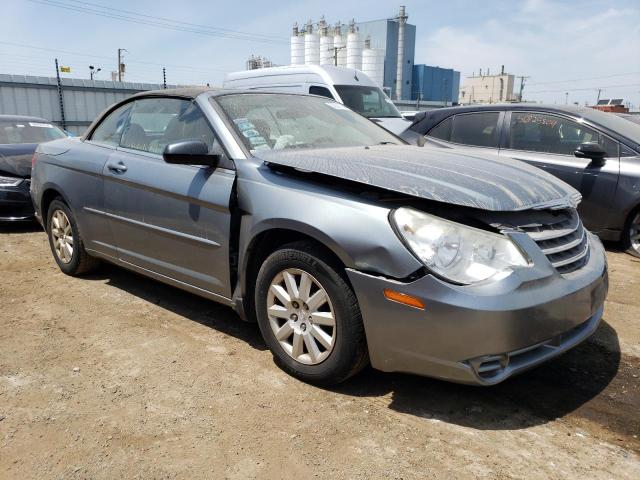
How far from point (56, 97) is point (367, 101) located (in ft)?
35.9

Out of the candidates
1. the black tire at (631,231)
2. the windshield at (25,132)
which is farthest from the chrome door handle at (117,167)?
the black tire at (631,231)

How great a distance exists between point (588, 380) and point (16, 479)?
9.23ft

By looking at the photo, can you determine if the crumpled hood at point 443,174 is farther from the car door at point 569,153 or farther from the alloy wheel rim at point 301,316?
the car door at point 569,153

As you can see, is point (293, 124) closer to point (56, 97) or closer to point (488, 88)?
point (56, 97)

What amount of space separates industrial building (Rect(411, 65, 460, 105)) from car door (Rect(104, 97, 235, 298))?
181 feet

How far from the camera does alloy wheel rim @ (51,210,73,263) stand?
4574 mm

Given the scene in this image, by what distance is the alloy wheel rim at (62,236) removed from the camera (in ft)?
15.0

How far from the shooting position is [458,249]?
2301 mm

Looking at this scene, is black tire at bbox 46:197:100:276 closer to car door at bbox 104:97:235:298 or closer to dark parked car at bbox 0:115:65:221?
car door at bbox 104:97:235:298

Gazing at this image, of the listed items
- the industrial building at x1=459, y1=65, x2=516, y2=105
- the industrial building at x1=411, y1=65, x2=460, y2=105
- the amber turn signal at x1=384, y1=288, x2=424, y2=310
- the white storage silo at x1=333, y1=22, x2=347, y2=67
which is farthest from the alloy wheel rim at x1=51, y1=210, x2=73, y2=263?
the industrial building at x1=459, y1=65, x2=516, y2=105

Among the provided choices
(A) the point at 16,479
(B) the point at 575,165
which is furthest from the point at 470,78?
(A) the point at 16,479

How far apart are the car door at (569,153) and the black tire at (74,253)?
452 centimetres

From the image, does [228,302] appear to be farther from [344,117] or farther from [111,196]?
[344,117]

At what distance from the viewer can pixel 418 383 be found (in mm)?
2842
